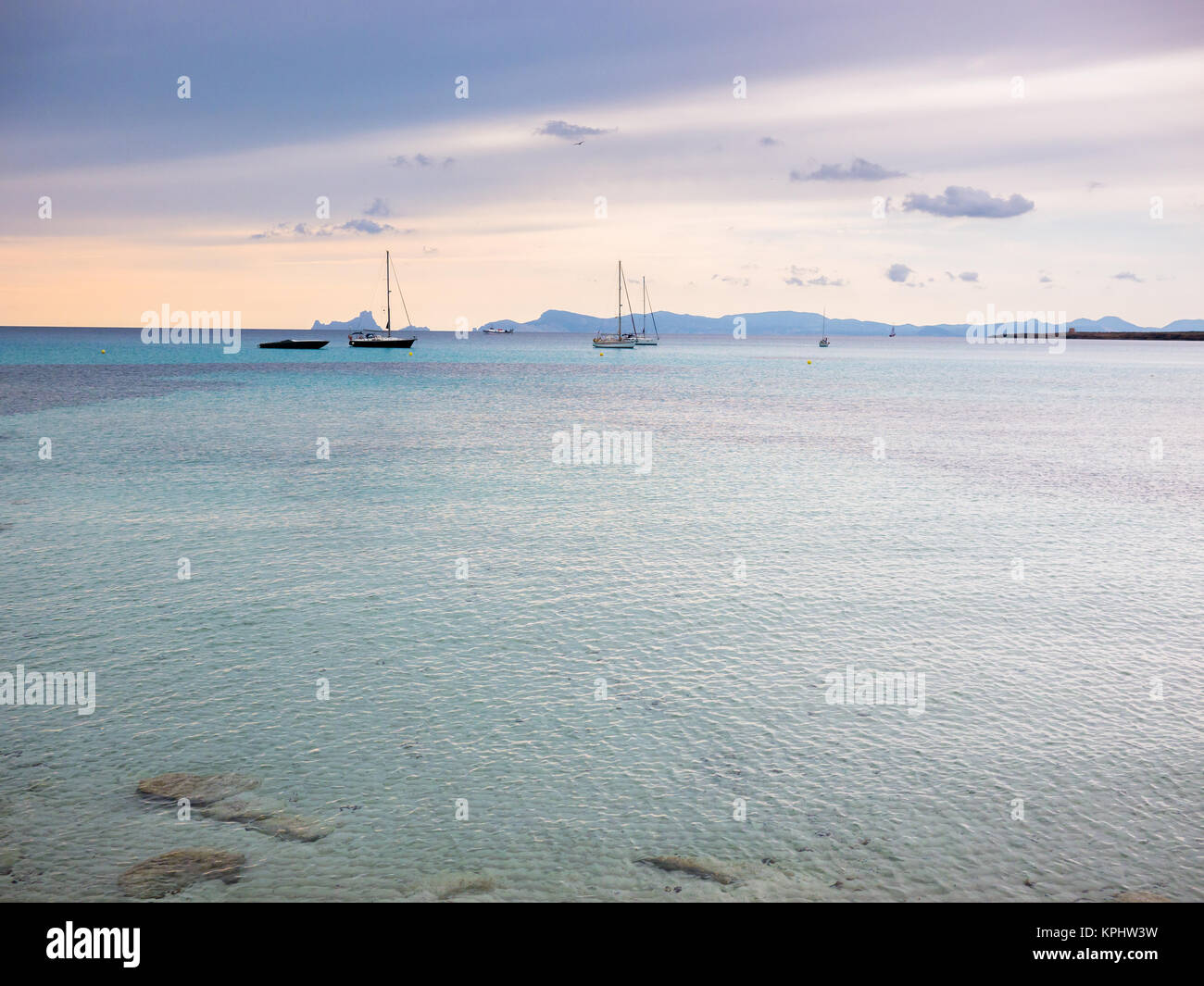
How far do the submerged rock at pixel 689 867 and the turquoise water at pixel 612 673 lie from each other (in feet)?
0.58

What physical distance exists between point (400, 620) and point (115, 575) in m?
7.71

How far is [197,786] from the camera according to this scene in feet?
36.5

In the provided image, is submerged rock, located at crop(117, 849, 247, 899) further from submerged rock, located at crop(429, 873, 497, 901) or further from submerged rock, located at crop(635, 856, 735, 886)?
submerged rock, located at crop(635, 856, 735, 886)

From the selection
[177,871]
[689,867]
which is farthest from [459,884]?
[177,871]

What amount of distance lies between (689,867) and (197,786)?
628cm

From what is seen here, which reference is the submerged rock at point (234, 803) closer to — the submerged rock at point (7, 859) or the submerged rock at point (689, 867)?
the submerged rock at point (7, 859)

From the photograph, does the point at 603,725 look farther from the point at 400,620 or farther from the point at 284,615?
the point at 284,615

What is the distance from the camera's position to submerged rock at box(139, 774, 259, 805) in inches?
428

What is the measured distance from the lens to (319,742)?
12469mm

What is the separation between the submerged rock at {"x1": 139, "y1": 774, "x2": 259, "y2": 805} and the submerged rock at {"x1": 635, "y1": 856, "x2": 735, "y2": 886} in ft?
17.2

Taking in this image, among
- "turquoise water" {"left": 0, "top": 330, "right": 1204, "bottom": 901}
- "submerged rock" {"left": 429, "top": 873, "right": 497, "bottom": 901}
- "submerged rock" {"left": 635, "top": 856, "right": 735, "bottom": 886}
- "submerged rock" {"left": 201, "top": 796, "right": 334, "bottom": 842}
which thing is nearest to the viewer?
"submerged rock" {"left": 429, "top": 873, "right": 497, "bottom": 901}

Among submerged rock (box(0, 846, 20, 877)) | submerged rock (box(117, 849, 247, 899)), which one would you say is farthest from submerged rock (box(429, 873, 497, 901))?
submerged rock (box(0, 846, 20, 877))

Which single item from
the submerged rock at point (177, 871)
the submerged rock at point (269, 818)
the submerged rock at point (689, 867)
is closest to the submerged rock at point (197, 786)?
the submerged rock at point (269, 818)
